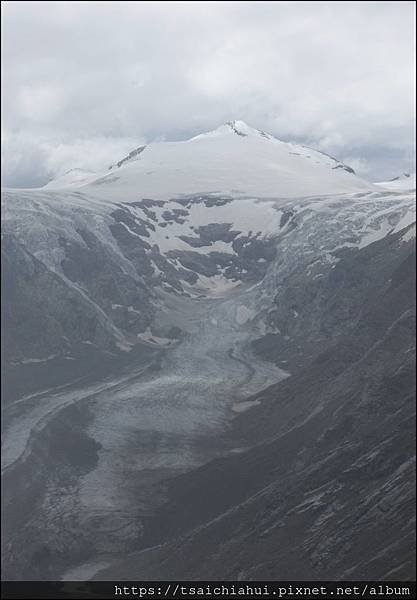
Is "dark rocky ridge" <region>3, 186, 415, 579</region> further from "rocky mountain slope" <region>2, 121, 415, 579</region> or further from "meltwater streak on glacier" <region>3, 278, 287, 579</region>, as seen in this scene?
"meltwater streak on glacier" <region>3, 278, 287, 579</region>

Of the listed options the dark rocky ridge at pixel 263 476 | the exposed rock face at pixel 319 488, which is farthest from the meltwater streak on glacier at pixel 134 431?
the exposed rock face at pixel 319 488

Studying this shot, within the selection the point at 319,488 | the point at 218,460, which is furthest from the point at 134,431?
the point at 319,488

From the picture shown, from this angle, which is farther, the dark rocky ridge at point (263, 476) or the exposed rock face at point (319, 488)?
the dark rocky ridge at point (263, 476)

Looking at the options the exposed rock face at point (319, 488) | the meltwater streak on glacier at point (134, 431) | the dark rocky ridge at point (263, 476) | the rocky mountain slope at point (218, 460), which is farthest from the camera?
the meltwater streak on glacier at point (134, 431)

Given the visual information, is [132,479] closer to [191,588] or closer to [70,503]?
[70,503]

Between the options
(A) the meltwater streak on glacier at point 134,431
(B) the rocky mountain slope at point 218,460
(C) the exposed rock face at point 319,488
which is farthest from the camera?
(A) the meltwater streak on glacier at point 134,431

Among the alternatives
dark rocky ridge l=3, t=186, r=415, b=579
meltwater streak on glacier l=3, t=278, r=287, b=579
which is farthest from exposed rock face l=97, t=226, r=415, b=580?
meltwater streak on glacier l=3, t=278, r=287, b=579

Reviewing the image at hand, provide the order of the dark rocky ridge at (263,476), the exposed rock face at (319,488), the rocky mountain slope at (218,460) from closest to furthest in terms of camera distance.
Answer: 1. the exposed rock face at (319,488)
2. the dark rocky ridge at (263,476)
3. the rocky mountain slope at (218,460)

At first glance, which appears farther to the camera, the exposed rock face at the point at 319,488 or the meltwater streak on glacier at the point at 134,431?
the meltwater streak on glacier at the point at 134,431

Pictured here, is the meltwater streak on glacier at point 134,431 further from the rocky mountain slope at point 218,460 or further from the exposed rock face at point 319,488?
the exposed rock face at point 319,488

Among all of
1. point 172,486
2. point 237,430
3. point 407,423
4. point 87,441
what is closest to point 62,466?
point 87,441

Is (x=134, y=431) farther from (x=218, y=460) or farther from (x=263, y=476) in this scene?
(x=263, y=476)
